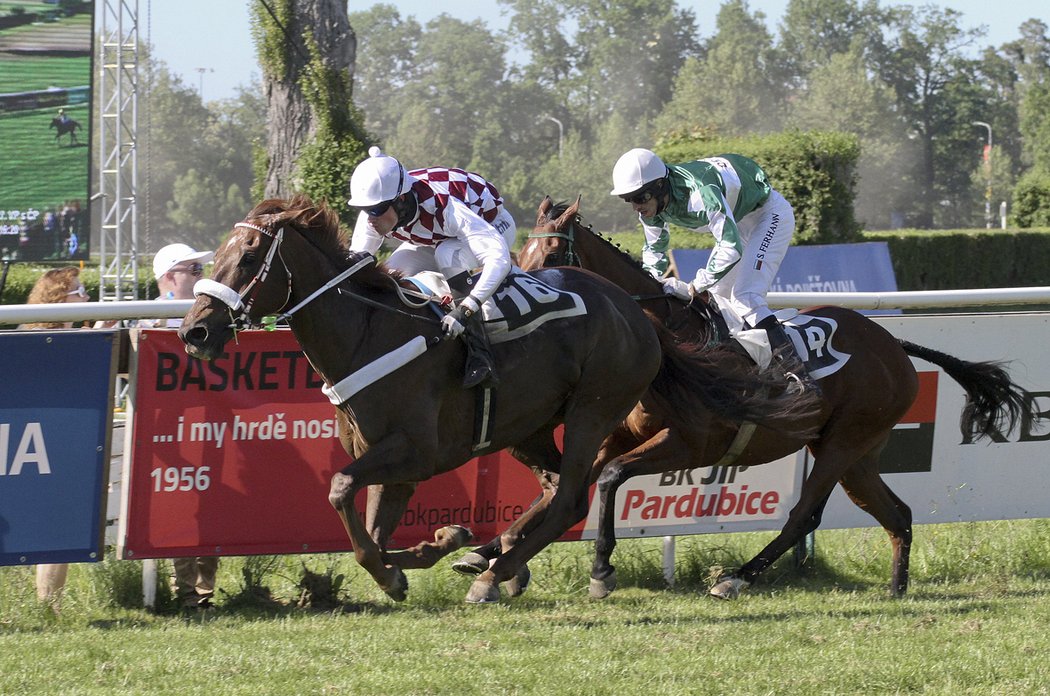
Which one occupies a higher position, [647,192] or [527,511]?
[647,192]

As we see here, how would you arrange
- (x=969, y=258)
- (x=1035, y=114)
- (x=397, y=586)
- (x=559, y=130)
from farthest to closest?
(x=559, y=130) → (x=1035, y=114) → (x=969, y=258) → (x=397, y=586)

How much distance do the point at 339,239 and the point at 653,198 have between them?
1576mm

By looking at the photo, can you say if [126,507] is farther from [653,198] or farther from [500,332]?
[653,198]

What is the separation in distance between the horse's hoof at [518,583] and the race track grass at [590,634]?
9 cm

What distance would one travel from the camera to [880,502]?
240 inches

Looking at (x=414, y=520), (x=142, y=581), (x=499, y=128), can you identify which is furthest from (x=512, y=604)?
(x=499, y=128)

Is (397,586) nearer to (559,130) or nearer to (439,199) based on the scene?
(439,199)

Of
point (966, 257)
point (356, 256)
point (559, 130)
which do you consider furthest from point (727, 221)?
point (559, 130)

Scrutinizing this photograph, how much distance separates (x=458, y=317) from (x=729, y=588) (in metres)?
1.82

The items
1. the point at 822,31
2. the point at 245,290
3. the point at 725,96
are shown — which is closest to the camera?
the point at 245,290

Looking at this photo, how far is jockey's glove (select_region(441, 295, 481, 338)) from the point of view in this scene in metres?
4.77

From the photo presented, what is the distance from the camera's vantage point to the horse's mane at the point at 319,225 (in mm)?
4688

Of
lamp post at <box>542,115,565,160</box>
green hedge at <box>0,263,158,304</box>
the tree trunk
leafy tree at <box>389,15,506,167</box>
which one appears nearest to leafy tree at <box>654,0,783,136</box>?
lamp post at <box>542,115,565,160</box>

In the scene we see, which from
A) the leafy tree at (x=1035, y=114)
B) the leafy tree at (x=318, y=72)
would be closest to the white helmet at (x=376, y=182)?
the leafy tree at (x=318, y=72)
